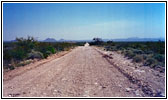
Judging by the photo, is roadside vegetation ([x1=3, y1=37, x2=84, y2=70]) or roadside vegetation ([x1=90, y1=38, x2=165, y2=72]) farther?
roadside vegetation ([x1=3, y1=37, x2=84, y2=70])

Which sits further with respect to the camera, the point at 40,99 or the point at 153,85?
the point at 153,85

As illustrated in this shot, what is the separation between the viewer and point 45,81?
859 centimetres

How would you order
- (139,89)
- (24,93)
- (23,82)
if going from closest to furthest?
(24,93) → (139,89) → (23,82)

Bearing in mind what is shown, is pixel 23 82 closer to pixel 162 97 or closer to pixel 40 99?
pixel 40 99

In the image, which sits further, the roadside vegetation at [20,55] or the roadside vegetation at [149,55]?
the roadside vegetation at [20,55]

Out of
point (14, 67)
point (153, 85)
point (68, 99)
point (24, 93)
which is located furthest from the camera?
point (14, 67)

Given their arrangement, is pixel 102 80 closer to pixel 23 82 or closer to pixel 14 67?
pixel 23 82

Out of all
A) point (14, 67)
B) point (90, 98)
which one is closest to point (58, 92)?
point (90, 98)

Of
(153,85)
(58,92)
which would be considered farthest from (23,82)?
(153,85)

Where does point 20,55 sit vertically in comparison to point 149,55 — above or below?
above

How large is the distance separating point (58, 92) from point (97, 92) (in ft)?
4.39

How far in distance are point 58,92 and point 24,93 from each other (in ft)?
3.77

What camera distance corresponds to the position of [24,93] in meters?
6.75

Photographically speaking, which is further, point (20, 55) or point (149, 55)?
point (149, 55)
